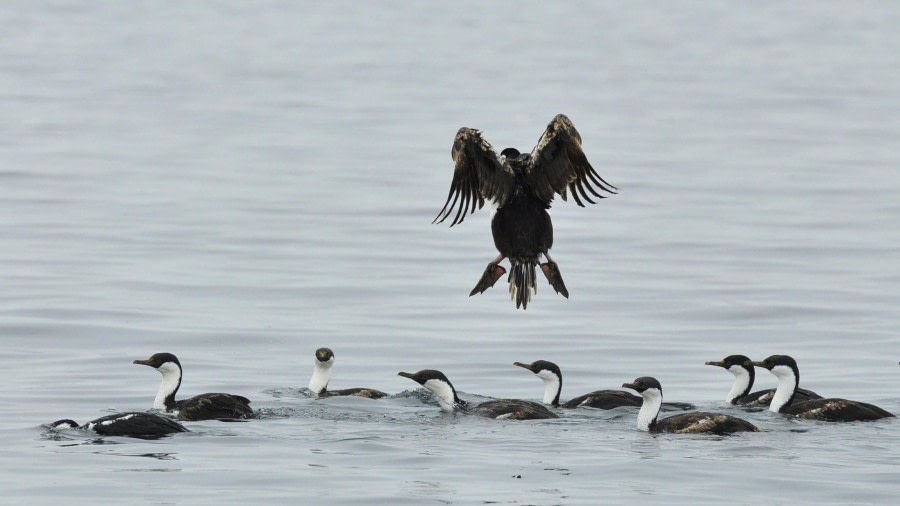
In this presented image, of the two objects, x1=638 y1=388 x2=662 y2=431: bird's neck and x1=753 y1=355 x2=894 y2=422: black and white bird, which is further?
x1=753 y1=355 x2=894 y2=422: black and white bird

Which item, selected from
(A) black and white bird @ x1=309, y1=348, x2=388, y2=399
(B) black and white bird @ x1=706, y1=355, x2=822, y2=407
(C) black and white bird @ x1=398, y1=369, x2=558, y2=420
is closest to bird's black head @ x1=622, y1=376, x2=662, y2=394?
(C) black and white bird @ x1=398, y1=369, x2=558, y2=420

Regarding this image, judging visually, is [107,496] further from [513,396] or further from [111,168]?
[111,168]

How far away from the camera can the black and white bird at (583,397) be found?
18.7 m

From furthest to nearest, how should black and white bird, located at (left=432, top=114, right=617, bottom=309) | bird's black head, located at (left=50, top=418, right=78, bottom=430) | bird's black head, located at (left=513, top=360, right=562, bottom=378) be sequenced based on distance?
bird's black head, located at (left=513, top=360, right=562, bottom=378) → black and white bird, located at (left=432, top=114, right=617, bottom=309) → bird's black head, located at (left=50, top=418, right=78, bottom=430)

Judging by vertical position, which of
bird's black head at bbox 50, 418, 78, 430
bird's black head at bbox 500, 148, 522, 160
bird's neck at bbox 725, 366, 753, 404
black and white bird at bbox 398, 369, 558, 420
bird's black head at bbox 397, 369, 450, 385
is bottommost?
bird's black head at bbox 50, 418, 78, 430

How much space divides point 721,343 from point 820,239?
893 centimetres

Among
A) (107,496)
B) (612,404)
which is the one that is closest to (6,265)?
(612,404)

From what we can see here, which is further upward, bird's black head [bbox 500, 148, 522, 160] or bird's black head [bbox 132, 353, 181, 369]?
bird's black head [bbox 500, 148, 522, 160]

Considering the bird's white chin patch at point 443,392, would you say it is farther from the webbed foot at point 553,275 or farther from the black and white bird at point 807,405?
the black and white bird at point 807,405

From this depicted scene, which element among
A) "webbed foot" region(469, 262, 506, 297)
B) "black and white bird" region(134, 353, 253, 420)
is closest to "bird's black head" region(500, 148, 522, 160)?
"webbed foot" region(469, 262, 506, 297)

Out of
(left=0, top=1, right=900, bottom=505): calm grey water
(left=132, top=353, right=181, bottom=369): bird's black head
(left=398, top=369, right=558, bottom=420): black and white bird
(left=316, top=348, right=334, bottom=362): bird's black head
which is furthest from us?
(left=316, top=348, right=334, bottom=362): bird's black head

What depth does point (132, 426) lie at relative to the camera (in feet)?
53.6

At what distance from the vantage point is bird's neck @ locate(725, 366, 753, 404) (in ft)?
64.6

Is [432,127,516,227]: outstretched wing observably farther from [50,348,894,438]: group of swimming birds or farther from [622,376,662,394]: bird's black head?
[622,376,662,394]: bird's black head
